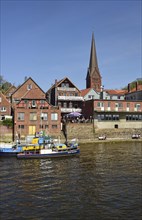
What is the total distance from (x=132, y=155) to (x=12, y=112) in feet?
124

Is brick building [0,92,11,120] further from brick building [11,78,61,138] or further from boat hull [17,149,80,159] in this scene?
boat hull [17,149,80,159]

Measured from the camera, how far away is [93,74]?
351 feet

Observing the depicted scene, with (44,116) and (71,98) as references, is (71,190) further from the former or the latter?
(71,98)

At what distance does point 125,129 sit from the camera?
72312 mm

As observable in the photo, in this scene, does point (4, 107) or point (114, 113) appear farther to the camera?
point (114, 113)

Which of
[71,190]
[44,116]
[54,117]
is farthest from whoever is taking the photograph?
[54,117]

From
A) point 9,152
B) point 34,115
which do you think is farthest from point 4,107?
point 9,152

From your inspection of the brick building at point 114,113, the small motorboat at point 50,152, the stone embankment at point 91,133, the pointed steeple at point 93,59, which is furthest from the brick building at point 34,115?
the pointed steeple at point 93,59

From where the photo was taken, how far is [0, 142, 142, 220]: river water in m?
18.5

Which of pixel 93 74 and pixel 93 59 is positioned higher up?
pixel 93 59

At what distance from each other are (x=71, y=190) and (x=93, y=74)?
3401 inches

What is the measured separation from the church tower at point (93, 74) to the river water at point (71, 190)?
70.6 m

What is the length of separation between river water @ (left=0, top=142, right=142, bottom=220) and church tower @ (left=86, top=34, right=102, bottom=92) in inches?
2779

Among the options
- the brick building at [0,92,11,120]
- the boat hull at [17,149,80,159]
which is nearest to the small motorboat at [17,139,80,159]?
the boat hull at [17,149,80,159]
